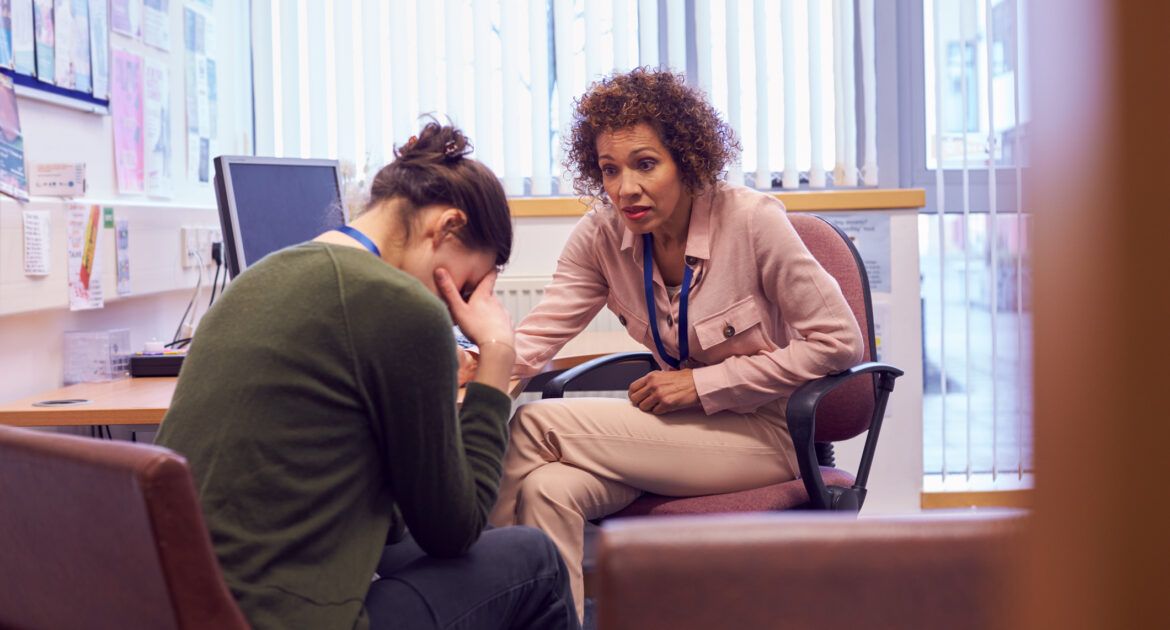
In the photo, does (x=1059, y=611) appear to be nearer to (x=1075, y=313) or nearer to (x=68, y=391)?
(x=1075, y=313)

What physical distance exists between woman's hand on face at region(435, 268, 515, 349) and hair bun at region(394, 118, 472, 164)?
14 centimetres

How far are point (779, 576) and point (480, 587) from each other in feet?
2.89

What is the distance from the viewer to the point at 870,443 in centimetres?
195

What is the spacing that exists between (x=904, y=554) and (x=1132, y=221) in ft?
1.13

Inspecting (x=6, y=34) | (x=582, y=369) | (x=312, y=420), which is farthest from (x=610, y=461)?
(x=6, y=34)

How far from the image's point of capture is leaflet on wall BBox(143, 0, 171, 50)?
2.57 metres

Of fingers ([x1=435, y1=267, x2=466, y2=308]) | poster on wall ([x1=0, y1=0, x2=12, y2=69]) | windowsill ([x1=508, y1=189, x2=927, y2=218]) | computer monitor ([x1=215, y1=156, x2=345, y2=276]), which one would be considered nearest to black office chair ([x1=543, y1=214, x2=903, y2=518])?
fingers ([x1=435, y1=267, x2=466, y2=308])

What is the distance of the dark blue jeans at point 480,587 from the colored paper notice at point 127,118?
4.64 ft

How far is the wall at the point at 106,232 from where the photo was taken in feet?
Answer: 6.47

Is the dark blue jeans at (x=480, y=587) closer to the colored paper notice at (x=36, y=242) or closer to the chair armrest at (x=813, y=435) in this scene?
the chair armrest at (x=813, y=435)

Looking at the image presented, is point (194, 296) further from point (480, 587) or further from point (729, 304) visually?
point (480, 587)

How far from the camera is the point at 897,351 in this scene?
317cm

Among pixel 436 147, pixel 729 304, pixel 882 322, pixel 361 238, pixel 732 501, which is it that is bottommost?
pixel 732 501

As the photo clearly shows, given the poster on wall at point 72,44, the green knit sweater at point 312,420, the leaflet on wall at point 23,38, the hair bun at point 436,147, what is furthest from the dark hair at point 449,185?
the poster on wall at point 72,44
